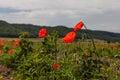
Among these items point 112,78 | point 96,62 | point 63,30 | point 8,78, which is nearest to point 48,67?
point 96,62

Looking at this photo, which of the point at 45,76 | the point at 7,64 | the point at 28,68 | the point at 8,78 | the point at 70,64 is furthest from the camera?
the point at 7,64

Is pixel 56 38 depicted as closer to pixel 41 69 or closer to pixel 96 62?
pixel 41 69

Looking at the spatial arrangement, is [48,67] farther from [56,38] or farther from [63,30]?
[63,30]

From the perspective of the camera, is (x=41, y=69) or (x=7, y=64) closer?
(x=41, y=69)

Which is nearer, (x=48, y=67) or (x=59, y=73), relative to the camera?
(x=59, y=73)

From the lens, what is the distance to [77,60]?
730 cm

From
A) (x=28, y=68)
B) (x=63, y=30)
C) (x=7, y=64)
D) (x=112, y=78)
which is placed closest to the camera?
(x=112, y=78)

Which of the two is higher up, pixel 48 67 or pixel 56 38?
pixel 56 38

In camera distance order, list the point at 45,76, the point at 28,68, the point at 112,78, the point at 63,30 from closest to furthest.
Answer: the point at 112,78 < the point at 45,76 < the point at 28,68 < the point at 63,30

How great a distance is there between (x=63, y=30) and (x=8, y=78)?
505 ft

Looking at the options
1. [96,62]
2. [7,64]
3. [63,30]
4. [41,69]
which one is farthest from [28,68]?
[63,30]

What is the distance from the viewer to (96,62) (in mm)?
7273

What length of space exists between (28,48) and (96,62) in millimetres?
5052

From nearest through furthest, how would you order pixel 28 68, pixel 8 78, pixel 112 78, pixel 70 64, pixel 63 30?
pixel 112 78, pixel 70 64, pixel 28 68, pixel 8 78, pixel 63 30
